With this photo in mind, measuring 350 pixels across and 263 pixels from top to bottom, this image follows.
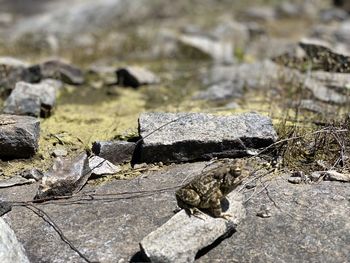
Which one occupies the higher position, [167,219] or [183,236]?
[183,236]

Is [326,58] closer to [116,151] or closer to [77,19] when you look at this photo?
[116,151]

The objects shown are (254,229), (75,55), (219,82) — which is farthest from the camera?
(75,55)

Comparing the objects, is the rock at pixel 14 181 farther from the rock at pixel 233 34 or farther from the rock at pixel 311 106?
the rock at pixel 233 34

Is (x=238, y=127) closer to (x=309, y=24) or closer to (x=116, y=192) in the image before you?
(x=116, y=192)

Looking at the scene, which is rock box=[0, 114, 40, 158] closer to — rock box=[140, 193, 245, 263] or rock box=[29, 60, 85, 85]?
rock box=[140, 193, 245, 263]

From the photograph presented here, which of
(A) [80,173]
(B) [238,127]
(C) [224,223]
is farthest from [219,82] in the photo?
(C) [224,223]

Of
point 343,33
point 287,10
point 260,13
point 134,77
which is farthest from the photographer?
point 287,10

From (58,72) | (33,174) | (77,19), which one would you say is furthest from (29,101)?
(77,19)
